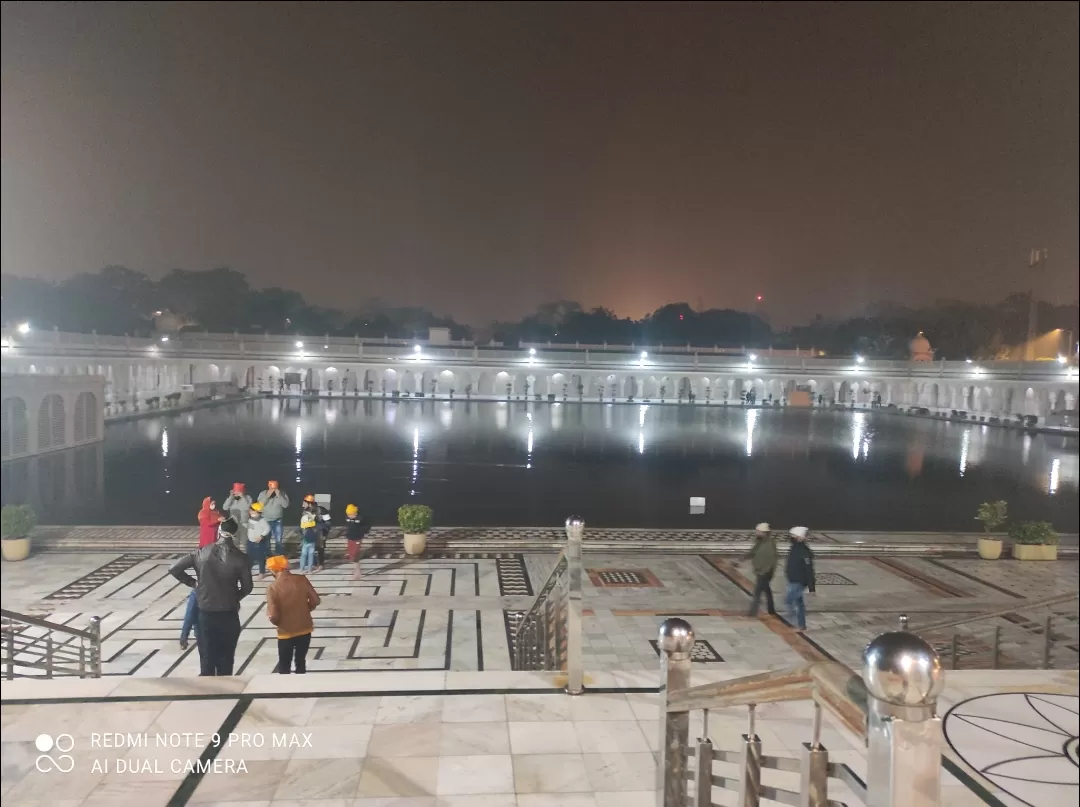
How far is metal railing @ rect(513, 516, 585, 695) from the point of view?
4.40 metres

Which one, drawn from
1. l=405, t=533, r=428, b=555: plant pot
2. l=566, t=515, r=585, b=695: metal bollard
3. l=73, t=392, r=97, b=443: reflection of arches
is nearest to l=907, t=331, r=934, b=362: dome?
l=405, t=533, r=428, b=555: plant pot

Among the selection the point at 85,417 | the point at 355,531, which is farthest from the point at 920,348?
the point at 85,417

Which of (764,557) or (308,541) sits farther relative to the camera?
(308,541)

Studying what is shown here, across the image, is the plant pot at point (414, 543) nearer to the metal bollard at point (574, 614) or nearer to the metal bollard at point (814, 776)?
the metal bollard at point (574, 614)

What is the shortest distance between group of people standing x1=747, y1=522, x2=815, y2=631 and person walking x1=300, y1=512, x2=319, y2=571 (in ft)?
17.3

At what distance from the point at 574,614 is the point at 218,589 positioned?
2.45m

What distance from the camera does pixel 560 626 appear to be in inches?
207

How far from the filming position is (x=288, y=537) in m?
10.7

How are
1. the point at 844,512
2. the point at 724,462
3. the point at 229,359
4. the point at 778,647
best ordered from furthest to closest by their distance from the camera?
the point at 229,359 < the point at 724,462 < the point at 844,512 < the point at 778,647

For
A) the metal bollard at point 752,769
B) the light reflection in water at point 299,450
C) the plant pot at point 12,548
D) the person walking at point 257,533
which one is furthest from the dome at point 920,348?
the plant pot at point 12,548

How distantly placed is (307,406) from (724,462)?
19.1 metres

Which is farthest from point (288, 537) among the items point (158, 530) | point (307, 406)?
point (307, 406)

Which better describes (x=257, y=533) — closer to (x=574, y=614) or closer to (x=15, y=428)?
(x=574, y=614)

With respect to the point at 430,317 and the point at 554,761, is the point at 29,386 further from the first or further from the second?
the point at 430,317
